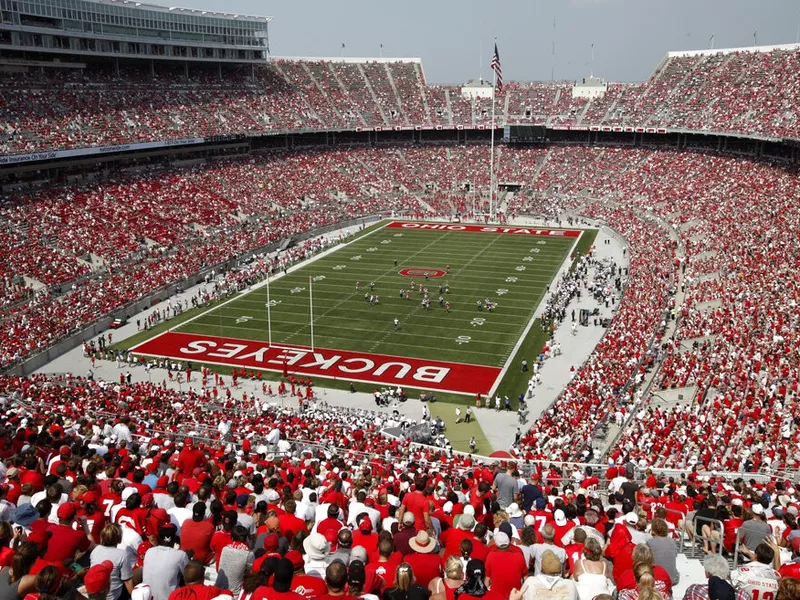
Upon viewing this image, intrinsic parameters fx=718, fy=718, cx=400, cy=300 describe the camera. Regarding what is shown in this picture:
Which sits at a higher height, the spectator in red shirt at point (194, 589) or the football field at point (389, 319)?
the spectator in red shirt at point (194, 589)

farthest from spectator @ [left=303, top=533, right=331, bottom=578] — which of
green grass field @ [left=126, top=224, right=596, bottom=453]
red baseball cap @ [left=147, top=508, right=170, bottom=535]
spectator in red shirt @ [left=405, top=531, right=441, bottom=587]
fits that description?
green grass field @ [left=126, top=224, right=596, bottom=453]

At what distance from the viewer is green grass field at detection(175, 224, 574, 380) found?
96.9 feet

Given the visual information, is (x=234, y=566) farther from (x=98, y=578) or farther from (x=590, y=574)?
(x=590, y=574)

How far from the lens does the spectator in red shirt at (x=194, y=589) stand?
5.22m

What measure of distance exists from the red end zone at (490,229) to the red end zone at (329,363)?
82.9ft

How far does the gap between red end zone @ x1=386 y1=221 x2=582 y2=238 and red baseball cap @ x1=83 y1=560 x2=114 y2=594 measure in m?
45.9

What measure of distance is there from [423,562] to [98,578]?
2.59 m

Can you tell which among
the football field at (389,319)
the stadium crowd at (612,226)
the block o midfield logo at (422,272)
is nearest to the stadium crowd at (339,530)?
the stadium crowd at (612,226)

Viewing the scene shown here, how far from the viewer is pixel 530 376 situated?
1020 inches

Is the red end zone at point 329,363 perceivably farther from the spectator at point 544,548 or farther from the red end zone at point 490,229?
the red end zone at point 490,229

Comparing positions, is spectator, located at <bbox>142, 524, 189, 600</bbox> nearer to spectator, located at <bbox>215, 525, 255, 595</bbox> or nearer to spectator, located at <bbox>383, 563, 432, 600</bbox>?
spectator, located at <bbox>215, 525, 255, 595</bbox>

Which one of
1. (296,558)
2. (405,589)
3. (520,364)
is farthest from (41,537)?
(520,364)

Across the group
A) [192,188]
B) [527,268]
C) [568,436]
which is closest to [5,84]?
[192,188]

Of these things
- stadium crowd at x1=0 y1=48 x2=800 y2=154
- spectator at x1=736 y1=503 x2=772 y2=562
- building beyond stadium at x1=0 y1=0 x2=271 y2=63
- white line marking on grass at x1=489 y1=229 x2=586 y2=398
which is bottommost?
white line marking on grass at x1=489 y1=229 x2=586 y2=398
